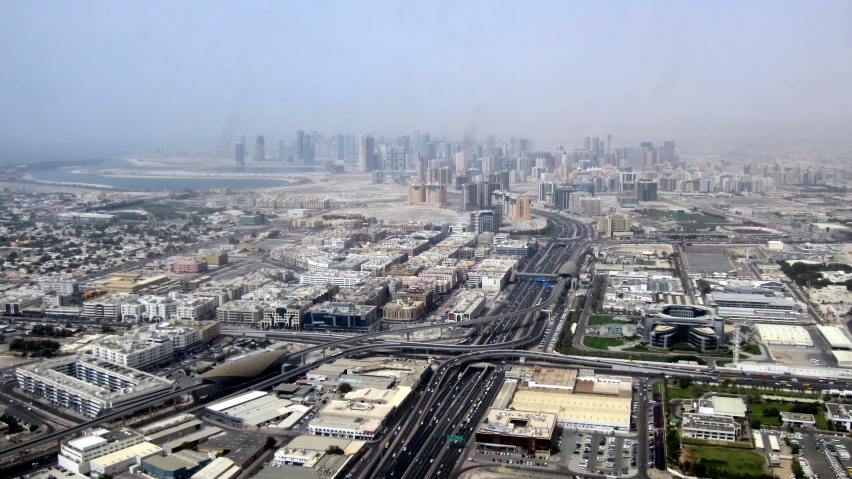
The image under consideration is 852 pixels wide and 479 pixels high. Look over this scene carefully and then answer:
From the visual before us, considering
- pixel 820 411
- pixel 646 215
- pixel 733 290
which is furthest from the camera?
pixel 646 215

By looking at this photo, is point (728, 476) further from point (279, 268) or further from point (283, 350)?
point (279, 268)

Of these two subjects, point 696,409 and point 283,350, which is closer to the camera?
point 696,409

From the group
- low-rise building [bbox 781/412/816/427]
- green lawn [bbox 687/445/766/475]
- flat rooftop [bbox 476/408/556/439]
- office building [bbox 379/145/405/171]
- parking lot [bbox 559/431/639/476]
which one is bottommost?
parking lot [bbox 559/431/639/476]

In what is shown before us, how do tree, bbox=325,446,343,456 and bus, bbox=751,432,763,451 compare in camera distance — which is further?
bus, bbox=751,432,763,451

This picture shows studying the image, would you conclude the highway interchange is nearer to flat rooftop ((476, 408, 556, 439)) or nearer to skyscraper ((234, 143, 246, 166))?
flat rooftop ((476, 408, 556, 439))

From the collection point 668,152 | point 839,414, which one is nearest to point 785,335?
point 839,414

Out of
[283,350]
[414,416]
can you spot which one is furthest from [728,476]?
[283,350]

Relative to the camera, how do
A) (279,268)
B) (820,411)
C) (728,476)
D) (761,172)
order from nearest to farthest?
(728,476) → (820,411) → (279,268) → (761,172)

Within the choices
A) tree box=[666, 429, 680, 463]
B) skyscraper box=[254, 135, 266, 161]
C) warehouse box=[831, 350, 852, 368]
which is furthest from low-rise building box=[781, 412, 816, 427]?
skyscraper box=[254, 135, 266, 161]
